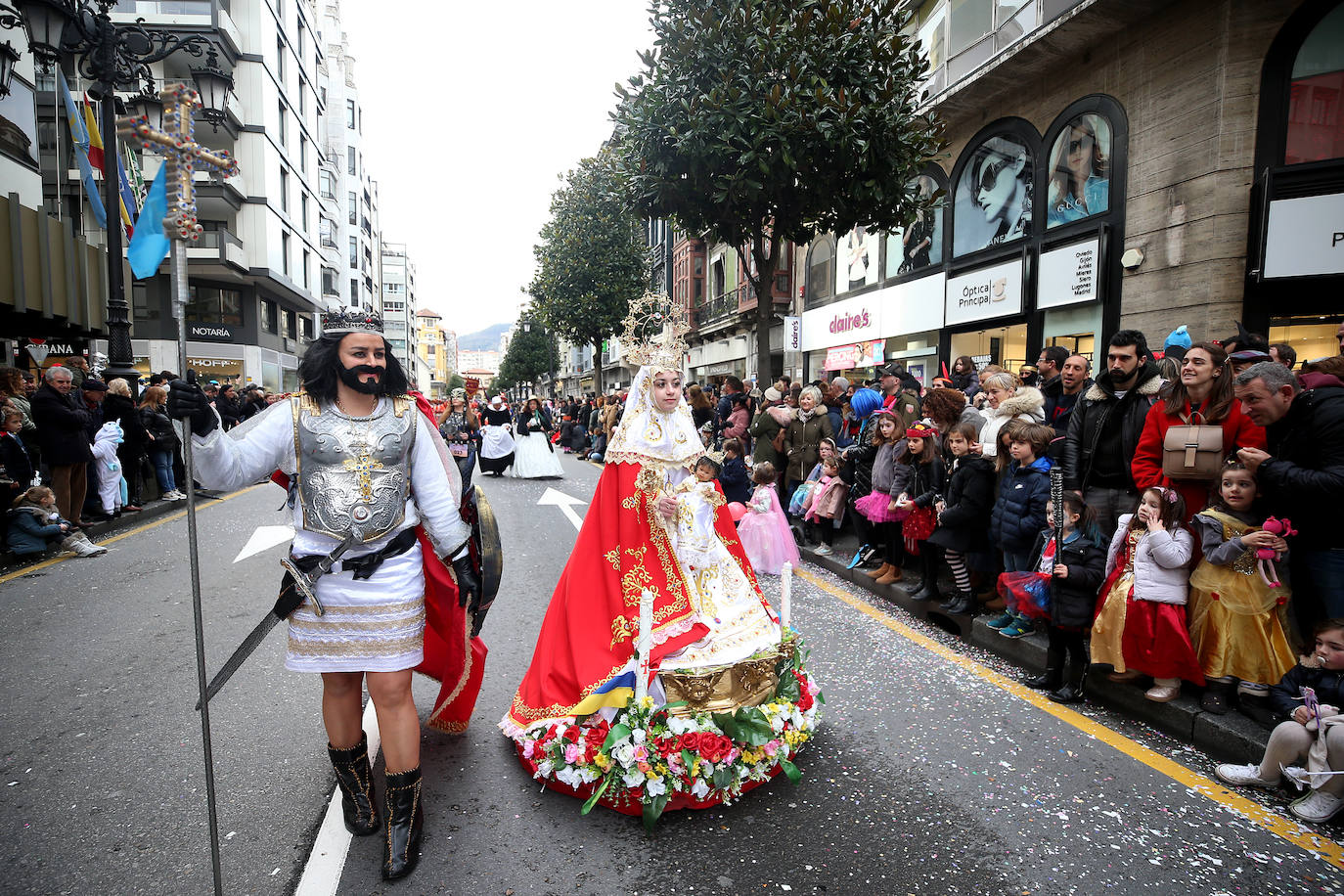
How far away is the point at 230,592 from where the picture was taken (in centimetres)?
636

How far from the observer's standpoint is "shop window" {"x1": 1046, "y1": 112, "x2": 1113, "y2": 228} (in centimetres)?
1223

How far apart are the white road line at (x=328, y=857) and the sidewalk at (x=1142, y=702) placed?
3.92 meters

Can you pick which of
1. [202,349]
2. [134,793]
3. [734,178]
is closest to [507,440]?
[734,178]

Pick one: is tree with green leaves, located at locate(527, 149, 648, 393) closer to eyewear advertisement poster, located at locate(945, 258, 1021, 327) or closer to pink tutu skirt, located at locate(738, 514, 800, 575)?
eyewear advertisement poster, located at locate(945, 258, 1021, 327)

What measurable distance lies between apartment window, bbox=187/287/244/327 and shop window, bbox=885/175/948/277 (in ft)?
84.7

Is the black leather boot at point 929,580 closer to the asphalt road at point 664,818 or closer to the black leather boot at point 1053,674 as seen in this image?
the asphalt road at point 664,818

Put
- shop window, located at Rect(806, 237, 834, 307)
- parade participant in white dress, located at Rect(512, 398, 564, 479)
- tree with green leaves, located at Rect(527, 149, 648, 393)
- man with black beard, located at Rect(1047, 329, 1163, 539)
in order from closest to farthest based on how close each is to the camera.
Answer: man with black beard, located at Rect(1047, 329, 1163, 539) → parade participant in white dress, located at Rect(512, 398, 564, 479) → shop window, located at Rect(806, 237, 834, 307) → tree with green leaves, located at Rect(527, 149, 648, 393)

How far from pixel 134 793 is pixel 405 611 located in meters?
1.61

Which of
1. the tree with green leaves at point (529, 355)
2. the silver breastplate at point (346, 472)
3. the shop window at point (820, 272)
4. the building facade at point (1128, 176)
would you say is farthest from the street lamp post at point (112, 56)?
the tree with green leaves at point (529, 355)

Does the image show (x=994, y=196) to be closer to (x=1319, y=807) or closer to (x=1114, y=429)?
(x=1114, y=429)

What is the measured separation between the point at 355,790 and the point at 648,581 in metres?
1.48

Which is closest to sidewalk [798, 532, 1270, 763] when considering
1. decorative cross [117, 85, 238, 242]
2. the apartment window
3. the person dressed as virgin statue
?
the person dressed as virgin statue

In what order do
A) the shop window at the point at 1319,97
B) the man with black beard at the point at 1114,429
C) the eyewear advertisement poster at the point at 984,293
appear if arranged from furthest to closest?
the eyewear advertisement poster at the point at 984,293
the shop window at the point at 1319,97
the man with black beard at the point at 1114,429

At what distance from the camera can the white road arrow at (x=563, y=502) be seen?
10557 millimetres
